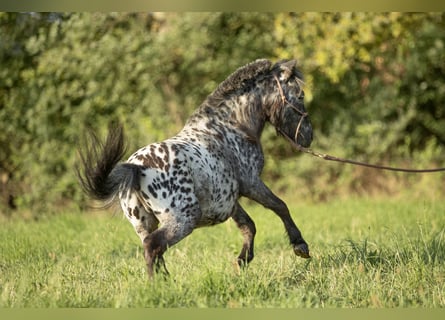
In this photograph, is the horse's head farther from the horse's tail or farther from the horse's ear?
the horse's tail

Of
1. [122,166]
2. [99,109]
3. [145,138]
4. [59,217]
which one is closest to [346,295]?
[122,166]

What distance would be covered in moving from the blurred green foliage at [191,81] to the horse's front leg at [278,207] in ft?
22.3

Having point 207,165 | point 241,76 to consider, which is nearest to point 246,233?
point 207,165

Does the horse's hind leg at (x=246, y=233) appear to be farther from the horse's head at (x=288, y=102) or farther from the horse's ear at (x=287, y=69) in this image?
the horse's ear at (x=287, y=69)

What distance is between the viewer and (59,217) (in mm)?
9609

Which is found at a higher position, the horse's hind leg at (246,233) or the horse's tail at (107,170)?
the horse's tail at (107,170)

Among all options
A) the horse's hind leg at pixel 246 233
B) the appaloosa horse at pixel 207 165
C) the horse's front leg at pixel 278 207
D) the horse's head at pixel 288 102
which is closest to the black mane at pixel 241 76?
the appaloosa horse at pixel 207 165

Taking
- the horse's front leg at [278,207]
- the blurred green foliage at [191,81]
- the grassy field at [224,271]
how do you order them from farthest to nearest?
the blurred green foliage at [191,81] → the horse's front leg at [278,207] → the grassy field at [224,271]

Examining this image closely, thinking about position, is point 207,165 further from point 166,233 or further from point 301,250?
point 301,250

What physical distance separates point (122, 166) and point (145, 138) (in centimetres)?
764

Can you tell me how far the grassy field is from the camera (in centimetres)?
418

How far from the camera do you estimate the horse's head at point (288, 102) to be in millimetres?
5625

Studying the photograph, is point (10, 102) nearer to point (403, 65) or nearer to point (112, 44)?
point (112, 44)

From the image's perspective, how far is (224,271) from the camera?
4645 millimetres
